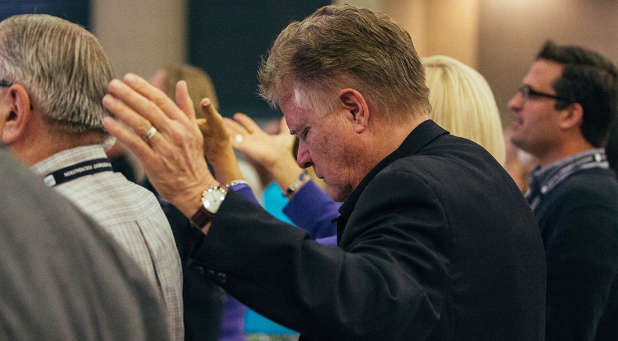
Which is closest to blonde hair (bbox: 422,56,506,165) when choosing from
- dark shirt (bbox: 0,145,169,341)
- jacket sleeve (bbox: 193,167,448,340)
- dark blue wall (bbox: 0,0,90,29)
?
jacket sleeve (bbox: 193,167,448,340)

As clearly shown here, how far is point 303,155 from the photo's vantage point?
5.24 feet

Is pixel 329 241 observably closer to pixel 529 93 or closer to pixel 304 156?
pixel 304 156

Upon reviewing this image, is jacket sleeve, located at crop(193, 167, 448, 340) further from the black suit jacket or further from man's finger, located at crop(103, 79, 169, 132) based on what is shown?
man's finger, located at crop(103, 79, 169, 132)

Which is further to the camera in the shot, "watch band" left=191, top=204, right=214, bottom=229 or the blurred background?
the blurred background

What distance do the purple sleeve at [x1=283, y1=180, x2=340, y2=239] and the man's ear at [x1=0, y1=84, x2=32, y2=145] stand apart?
0.97 m

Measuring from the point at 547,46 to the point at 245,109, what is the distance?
3.18 metres

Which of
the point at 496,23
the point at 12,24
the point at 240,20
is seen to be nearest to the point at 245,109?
the point at 240,20

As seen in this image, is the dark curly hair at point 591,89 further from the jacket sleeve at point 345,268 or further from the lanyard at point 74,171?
the lanyard at point 74,171

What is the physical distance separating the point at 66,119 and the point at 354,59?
0.62 meters

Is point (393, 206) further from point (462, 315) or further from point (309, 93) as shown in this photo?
point (309, 93)

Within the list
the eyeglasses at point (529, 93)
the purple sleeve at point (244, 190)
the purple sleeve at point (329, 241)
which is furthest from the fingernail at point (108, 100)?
the eyeglasses at point (529, 93)

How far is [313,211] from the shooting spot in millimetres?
2359

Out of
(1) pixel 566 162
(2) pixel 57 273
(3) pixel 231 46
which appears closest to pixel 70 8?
(3) pixel 231 46

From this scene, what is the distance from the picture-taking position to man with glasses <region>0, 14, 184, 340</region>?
1547 millimetres
